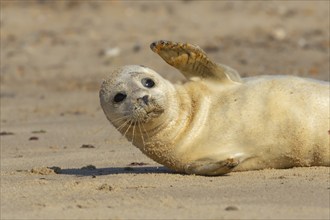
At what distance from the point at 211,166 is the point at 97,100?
15.7 feet

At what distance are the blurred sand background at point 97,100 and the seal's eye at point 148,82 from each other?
0.50m

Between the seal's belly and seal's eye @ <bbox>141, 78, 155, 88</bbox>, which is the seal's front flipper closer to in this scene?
the seal's belly

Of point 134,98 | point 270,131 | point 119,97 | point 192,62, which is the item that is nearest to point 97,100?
point 192,62

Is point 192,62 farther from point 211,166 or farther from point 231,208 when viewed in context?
point 231,208

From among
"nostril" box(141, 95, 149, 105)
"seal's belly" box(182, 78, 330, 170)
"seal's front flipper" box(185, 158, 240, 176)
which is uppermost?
"nostril" box(141, 95, 149, 105)

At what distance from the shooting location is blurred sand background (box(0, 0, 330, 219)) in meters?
4.96

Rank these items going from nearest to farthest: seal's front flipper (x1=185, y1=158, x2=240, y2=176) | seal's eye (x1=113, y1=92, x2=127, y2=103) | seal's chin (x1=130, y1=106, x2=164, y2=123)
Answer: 1. seal's front flipper (x1=185, y1=158, x2=240, y2=176)
2. seal's chin (x1=130, y1=106, x2=164, y2=123)
3. seal's eye (x1=113, y1=92, x2=127, y2=103)

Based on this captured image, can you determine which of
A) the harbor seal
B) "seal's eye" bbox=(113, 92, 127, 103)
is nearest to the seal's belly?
the harbor seal

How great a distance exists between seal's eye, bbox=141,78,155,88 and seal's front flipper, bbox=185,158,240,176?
52 centimetres

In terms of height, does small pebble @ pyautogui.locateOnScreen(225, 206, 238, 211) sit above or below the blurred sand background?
below

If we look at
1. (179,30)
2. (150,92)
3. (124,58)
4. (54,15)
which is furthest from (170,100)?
(54,15)

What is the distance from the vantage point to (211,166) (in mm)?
5816

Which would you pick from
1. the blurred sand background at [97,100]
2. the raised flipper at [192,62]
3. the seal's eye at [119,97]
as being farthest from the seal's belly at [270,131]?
the seal's eye at [119,97]

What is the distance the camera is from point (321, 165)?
6.07m
